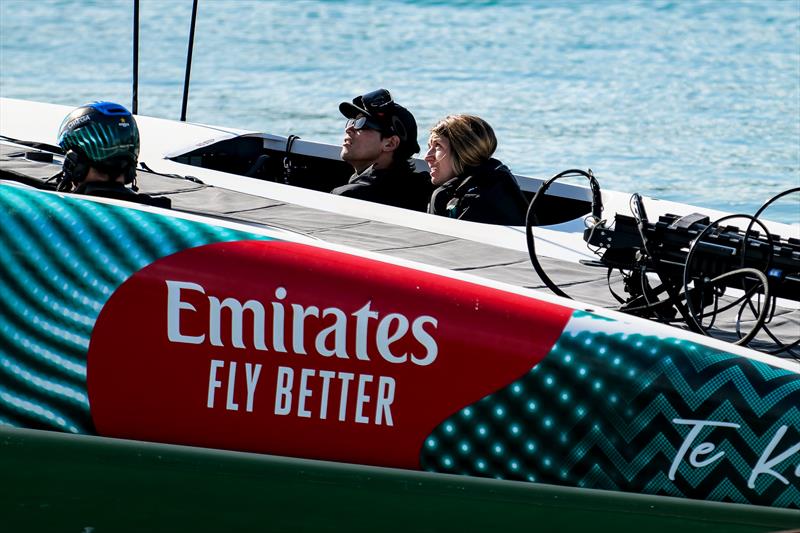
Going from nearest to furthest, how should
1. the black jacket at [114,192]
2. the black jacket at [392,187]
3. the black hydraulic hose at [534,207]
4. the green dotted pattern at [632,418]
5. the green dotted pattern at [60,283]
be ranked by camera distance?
the green dotted pattern at [632,418] → the green dotted pattern at [60,283] → the black jacket at [114,192] → the black hydraulic hose at [534,207] → the black jacket at [392,187]

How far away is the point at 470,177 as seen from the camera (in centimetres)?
461

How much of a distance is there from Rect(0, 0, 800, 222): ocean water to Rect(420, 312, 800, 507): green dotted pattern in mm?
6500

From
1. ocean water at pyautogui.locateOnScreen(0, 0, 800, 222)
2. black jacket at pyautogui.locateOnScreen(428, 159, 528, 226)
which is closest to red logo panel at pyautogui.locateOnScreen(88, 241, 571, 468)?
black jacket at pyautogui.locateOnScreen(428, 159, 528, 226)

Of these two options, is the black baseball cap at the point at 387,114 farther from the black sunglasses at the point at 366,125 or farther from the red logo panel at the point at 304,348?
the red logo panel at the point at 304,348

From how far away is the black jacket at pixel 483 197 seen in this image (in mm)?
4539

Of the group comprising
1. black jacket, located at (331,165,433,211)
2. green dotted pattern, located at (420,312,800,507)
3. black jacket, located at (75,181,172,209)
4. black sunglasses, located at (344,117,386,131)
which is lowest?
green dotted pattern, located at (420,312,800,507)

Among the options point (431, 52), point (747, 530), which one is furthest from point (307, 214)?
point (431, 52)

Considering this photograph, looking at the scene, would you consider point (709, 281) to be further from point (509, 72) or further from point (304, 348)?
point (509, 72)

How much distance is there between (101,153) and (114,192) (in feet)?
0.43

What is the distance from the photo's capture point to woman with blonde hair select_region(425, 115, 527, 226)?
454 cm

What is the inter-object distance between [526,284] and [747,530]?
3.41 feet

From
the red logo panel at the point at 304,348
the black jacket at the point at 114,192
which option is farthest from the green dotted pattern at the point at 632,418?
the black jacket at the point at 114,192

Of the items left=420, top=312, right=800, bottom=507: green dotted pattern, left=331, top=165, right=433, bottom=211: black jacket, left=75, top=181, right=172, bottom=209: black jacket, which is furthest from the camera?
left=331, top=165, right=433, bottom=211: black jacket

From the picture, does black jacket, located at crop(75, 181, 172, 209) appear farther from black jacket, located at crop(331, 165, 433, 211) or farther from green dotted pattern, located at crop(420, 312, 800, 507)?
black jacket, located at crop(331, 165, 433, 211)
